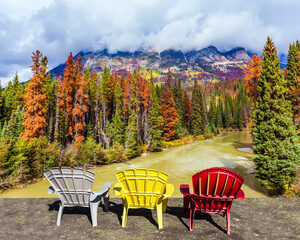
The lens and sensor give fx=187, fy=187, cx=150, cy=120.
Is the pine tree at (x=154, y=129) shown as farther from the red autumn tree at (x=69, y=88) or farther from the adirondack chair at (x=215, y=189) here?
the adirondack chair at (x=215, y=189)

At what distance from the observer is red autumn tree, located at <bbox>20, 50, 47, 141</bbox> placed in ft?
58.3

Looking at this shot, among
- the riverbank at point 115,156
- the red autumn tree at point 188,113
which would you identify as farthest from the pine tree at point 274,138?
the red autumn tree at point 188,113

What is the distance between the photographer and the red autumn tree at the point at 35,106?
1778 centimetres

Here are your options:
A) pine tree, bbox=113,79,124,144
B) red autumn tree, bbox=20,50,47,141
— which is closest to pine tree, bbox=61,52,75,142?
red autumn tree, bbox=20,50,47,141

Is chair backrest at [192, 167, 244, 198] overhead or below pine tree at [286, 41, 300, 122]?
below

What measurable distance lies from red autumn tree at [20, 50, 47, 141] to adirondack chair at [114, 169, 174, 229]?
57.9 feet

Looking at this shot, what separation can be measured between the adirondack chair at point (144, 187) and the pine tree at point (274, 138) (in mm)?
8357

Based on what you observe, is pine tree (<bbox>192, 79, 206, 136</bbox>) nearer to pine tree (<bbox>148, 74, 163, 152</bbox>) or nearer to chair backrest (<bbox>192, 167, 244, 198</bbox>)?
pine tree (<bbox>148, 74, 163, 152</bbox>)

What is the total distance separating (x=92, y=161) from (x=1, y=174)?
7757mm

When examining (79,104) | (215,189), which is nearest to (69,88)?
(79,104)

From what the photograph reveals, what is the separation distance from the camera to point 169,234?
3.16 meters

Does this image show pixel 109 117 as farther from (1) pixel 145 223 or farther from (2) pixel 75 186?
(1) pixel 145 223

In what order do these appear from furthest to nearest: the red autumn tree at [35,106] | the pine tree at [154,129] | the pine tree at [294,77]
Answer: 1. the pine tree at [154,129]
2. the red autumn tree at [35,106]
3. the pine tree at [294,77]

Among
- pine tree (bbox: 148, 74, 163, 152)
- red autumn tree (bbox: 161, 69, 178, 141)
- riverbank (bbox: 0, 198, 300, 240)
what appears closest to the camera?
riverbank (bbox: 0, 198, 300, 240)
